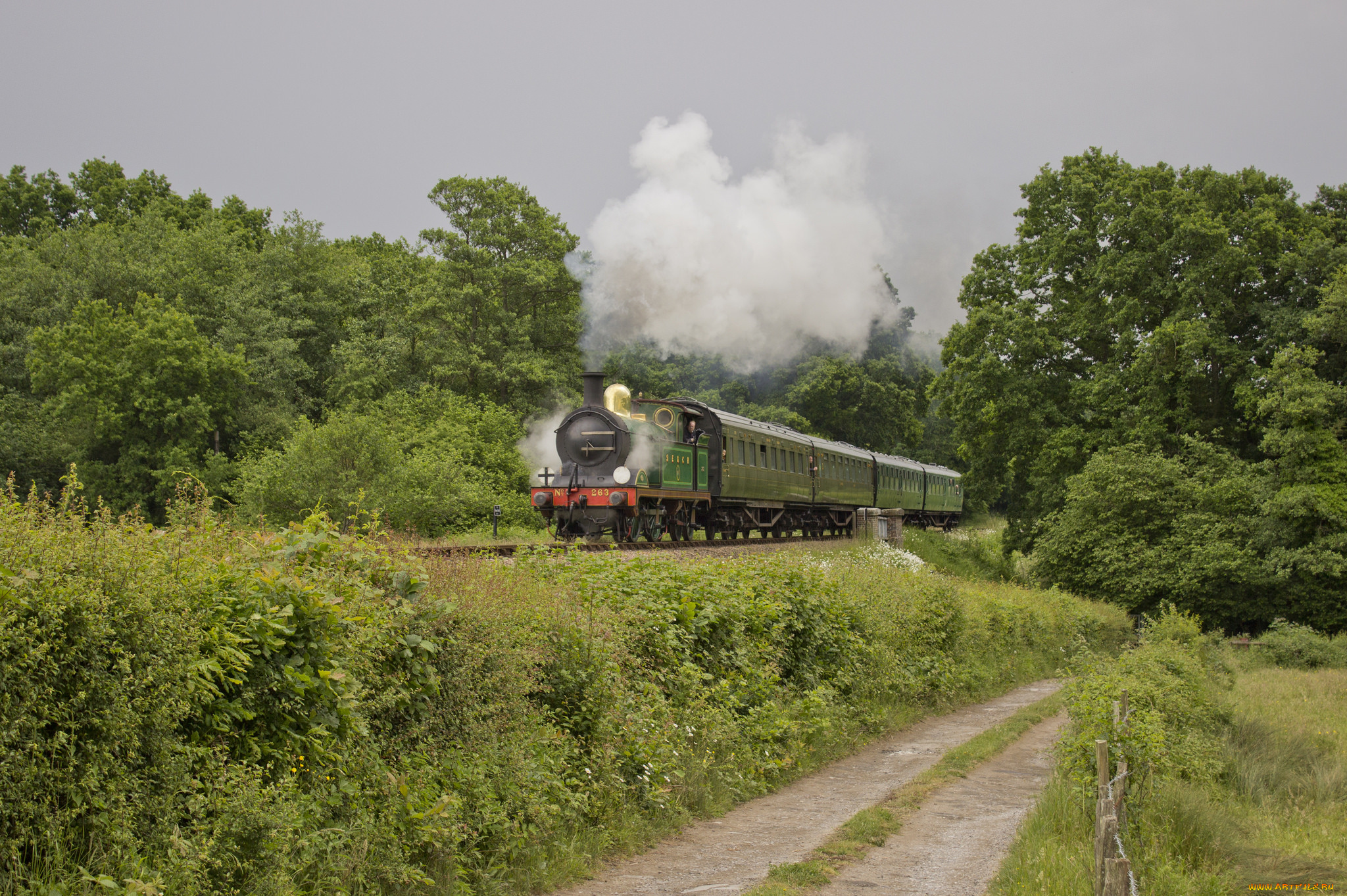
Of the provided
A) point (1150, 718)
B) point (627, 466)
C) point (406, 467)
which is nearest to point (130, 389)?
point (406, 467)

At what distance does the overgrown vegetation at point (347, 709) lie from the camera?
4.18 metres

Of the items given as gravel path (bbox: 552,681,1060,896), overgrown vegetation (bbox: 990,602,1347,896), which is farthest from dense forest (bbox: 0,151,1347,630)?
gravel path (bbox: 552,681,1060,896)

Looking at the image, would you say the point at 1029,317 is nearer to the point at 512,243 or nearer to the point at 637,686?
the point at 512,243

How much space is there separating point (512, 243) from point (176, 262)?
13483 millimetres

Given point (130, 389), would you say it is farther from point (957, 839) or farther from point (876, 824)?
point (957, 839)

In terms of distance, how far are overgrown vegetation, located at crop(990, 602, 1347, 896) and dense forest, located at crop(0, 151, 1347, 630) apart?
15731 mm

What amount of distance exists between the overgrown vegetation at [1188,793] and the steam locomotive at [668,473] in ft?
35.1

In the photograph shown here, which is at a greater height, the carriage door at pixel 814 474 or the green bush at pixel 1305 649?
the carriage door at pixel 814 474

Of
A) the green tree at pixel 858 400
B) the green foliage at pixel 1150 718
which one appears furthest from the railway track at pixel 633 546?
the green tree at pixel 858 400

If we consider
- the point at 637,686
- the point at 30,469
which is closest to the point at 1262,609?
the point at 637,686

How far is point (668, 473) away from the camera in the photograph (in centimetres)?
2317

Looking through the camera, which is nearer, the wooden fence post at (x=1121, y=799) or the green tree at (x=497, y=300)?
the wooden fence post at (x=1121, y=799)

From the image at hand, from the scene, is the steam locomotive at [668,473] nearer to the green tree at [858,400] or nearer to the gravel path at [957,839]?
the gravel path at [957,839]

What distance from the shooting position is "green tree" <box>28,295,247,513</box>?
34.9 metres
